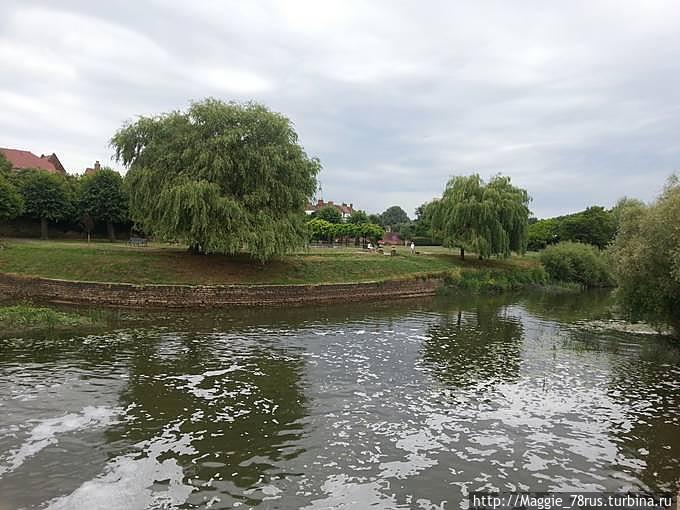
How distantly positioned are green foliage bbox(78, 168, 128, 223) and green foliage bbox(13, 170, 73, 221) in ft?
4.97

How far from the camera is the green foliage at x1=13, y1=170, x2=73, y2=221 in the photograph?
5322 centimetres

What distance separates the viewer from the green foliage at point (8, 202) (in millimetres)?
45781

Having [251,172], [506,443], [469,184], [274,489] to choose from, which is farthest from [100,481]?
[469,184]

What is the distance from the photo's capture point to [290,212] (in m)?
35.9

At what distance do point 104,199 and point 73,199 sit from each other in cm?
411

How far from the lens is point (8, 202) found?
4609 cm

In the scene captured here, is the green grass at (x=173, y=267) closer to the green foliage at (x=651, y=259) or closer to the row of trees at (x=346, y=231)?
the green foliage at (x=651, y=259)

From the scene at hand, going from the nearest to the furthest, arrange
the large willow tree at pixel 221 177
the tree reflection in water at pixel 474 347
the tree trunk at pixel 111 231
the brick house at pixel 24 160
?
the tree reflection in water at pixel 474 347, the large willow tree at pixel 221 177, the tree trunk at pixel 111 231, the brick house at pixel 24 160

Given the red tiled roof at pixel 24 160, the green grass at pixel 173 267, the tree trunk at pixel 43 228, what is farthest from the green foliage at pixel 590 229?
the red tiled roof at pixel 24 160

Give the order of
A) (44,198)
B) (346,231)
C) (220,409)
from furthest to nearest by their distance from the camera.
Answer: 1. (346,231)
2. (44,198)
3. (220,409)

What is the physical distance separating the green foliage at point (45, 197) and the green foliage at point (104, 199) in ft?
4.97

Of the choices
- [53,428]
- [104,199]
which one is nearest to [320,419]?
[53,428]

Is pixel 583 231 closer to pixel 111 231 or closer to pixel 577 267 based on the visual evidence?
pixel 577 267

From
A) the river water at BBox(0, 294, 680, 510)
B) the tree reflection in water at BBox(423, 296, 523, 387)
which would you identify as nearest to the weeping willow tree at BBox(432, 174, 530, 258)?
the tree reflection in water at BBox(423, 296, 523, 387)
